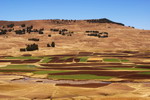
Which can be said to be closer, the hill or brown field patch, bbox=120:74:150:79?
brown field patch, bbox=120:74:150:79

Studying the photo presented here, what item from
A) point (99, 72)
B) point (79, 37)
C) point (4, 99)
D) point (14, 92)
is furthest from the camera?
point (79, 37)

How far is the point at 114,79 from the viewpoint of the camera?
187 ft

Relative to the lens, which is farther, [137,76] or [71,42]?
[71,42]

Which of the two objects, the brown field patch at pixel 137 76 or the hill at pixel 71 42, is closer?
the brown field patch at pixel 137 76

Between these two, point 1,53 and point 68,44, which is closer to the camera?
point 1,53

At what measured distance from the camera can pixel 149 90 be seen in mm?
45750

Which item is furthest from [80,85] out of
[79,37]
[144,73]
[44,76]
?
[79,37]

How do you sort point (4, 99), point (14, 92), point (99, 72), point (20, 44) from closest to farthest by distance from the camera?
point (4, 99) → point (14, 92) → point (99, 72) → point (20, 44)

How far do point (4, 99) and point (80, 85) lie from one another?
16335 mm

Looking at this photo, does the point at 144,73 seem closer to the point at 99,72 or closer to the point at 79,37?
the point at 99,72

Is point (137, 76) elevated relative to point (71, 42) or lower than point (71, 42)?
lower

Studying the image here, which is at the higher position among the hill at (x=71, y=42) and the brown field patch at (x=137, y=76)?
the hill at (x=71, y=42)

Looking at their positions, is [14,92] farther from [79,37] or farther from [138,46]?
[79,37]

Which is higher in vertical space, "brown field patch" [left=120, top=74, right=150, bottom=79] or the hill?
Answer: the hill
